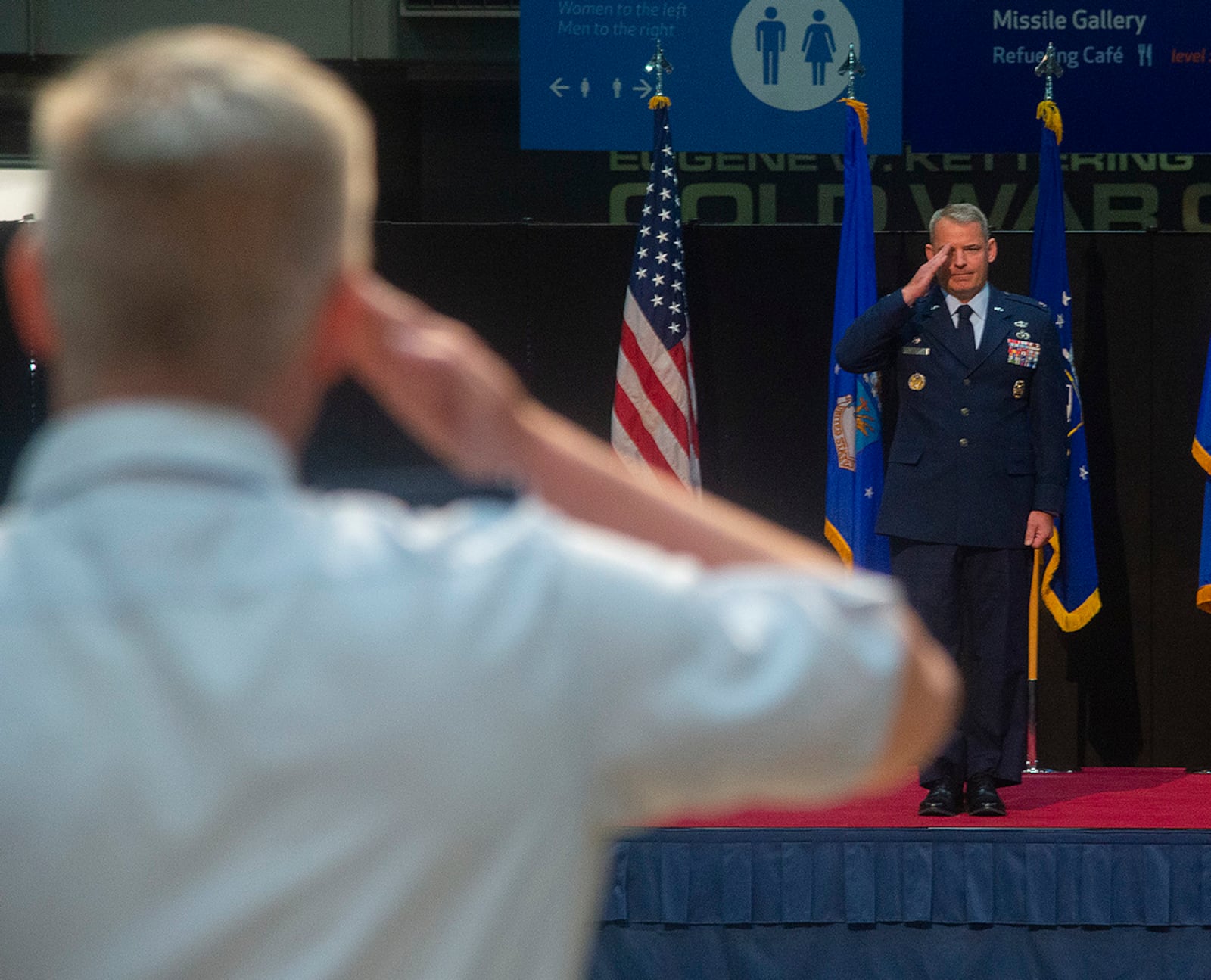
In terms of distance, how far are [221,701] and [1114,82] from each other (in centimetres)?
515

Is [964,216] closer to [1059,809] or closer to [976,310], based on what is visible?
[976,310]

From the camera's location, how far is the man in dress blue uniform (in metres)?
3.95

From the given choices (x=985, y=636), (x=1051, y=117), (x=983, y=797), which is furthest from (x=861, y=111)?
(x=983, y=797)

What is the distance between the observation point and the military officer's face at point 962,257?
396cm

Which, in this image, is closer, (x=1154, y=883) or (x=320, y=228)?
(x=320, y=228)

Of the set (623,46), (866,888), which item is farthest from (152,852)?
(623,46)

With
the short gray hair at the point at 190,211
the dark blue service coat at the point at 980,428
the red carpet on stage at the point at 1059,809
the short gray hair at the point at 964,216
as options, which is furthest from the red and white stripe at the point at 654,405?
the short gray hair at the point at 190,211

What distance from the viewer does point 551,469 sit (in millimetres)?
636

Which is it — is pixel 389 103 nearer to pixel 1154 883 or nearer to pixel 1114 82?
pixel 1114 82

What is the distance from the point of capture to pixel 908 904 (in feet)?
11.5

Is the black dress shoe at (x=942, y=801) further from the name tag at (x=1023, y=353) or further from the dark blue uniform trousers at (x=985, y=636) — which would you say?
the name tag at (x=1023, y=353)

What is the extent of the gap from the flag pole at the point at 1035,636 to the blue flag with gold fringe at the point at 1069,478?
84mm

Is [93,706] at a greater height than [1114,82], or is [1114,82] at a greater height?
[1114,82]

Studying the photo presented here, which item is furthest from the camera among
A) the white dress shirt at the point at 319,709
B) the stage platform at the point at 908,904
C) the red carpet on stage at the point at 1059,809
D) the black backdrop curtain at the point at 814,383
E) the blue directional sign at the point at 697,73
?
the blue directional sign at the point at 697,73
